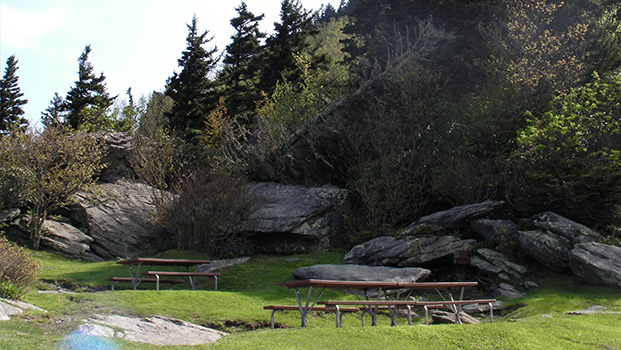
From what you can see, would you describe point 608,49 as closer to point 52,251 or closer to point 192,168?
point 192,168

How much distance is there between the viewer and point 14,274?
11469 millimetres

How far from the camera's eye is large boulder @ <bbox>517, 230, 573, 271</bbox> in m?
16.0

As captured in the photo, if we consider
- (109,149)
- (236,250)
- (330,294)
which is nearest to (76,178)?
(109,149)

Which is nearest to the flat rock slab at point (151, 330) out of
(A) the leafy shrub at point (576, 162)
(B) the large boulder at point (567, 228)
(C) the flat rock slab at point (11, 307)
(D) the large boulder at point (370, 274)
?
(C) the flat rock slab at point (11, 307)

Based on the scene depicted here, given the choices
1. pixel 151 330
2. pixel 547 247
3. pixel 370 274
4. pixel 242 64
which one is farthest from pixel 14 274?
pixel 242 64

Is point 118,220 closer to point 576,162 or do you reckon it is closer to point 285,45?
point 576,162

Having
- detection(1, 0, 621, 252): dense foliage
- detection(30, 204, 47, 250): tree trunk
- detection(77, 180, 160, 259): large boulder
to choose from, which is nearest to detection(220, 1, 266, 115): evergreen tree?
detection(1, 0, 621, 252): dense foliage

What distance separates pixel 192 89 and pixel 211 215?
23735 millimetres

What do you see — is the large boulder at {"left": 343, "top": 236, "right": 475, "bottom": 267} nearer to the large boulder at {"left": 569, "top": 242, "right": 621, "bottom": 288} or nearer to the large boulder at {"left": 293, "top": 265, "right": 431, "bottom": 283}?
the large boulder at {"left": 293, "top": 265, "right": 431, "bottom": 283}

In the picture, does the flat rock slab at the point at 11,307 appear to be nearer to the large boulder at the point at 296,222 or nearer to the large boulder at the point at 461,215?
the large boulder at the point at 461,215

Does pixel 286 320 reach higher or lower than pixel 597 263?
lower

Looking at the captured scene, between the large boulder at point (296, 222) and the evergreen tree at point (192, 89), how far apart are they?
→ 18.9 meters

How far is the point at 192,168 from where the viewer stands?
29.8 meters

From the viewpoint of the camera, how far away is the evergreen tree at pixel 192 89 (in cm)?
4197
